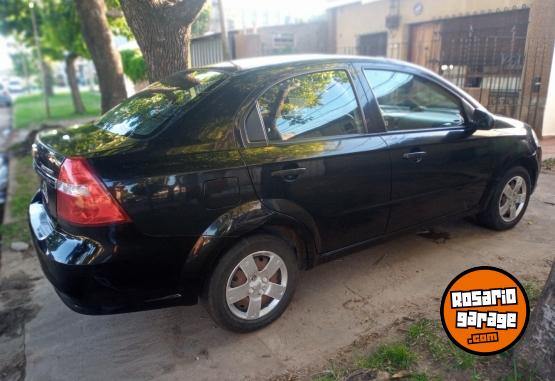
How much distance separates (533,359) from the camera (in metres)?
2.20

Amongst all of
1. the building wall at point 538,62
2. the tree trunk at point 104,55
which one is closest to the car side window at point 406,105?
the building wall at point 538,62

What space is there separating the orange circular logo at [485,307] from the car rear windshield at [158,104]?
5.90 ft

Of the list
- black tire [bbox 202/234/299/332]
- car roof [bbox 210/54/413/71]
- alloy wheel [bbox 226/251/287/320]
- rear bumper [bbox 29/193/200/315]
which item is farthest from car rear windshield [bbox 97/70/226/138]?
alloy wheel [bbox 226/251/287/320]

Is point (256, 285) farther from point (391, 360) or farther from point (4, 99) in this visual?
point (4, 99)

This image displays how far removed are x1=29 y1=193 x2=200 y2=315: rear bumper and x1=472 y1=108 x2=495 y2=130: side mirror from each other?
2.63 m

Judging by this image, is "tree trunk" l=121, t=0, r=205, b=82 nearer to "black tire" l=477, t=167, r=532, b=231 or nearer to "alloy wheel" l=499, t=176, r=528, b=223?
"black tire" l=477, t=167, r=532, b=231

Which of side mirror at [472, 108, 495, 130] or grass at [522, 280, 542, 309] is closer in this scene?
grass at [522, 280, 542, 309]

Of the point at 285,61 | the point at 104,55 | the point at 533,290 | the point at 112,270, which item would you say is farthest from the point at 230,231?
the point at 104,55

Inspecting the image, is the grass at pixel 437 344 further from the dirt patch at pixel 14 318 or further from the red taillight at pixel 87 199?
the dirt patch at pixel 14 318

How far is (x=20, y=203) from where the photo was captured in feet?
19.1

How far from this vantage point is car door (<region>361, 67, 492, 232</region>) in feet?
10.8

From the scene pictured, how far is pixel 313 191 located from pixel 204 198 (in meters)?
0.74

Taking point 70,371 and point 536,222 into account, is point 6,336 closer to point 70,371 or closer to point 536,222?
point 70,371

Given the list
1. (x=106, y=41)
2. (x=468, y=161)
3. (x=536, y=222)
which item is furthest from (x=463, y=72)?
(x=106, y=41)
